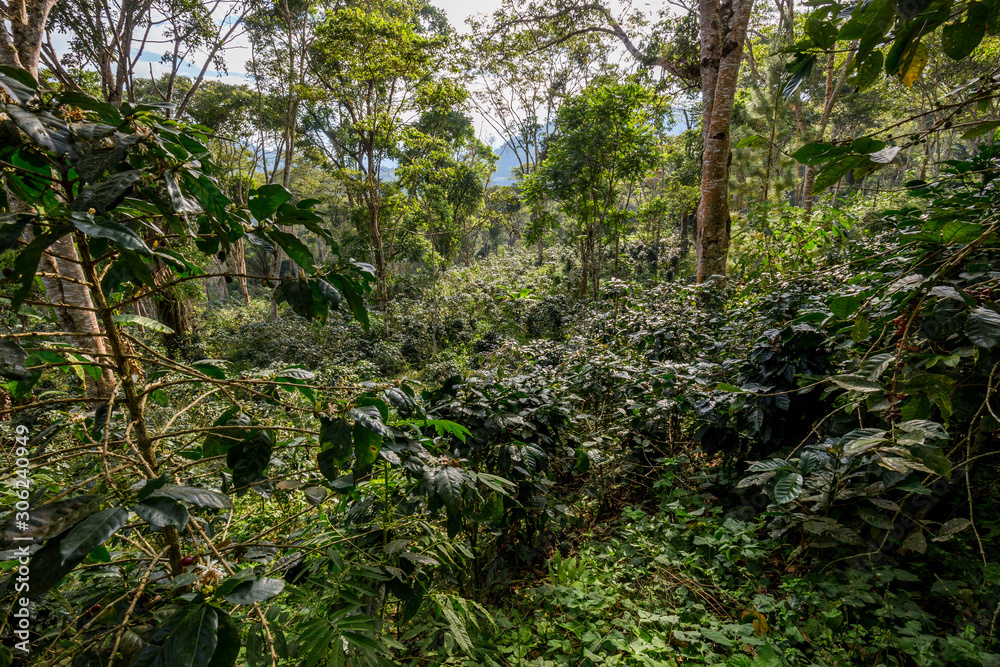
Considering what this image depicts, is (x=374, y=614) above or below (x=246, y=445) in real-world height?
below

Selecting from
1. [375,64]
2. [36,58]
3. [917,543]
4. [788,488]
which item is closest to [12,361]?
[788,488]

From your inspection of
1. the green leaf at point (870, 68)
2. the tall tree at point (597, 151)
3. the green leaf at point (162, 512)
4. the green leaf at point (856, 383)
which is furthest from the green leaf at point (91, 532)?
the tall tree at point (597, 151)

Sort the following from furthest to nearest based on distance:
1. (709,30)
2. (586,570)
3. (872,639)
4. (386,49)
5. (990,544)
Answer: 1. (386,49)
2. (709,30)
3. (586,570)
4. (990,544)
5. (872,639)

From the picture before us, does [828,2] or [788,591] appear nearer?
[828,2]

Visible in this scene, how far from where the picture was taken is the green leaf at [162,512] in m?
0.64

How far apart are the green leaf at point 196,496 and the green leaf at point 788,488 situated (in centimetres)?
164

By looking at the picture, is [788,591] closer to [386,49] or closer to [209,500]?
[209,500]

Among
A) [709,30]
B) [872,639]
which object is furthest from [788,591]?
[709,30]

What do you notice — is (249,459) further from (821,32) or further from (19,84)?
(821,32)

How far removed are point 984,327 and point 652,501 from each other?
2.24 metres

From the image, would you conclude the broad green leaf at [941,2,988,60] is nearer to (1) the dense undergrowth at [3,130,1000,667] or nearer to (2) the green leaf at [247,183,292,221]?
(1) the dense undergrowth at [3,130,1000,667]

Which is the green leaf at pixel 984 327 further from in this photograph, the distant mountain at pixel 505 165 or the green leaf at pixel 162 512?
the distant mountain at pixel 505 165

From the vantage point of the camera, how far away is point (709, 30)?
14.9 ft

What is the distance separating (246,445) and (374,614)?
77 cm
